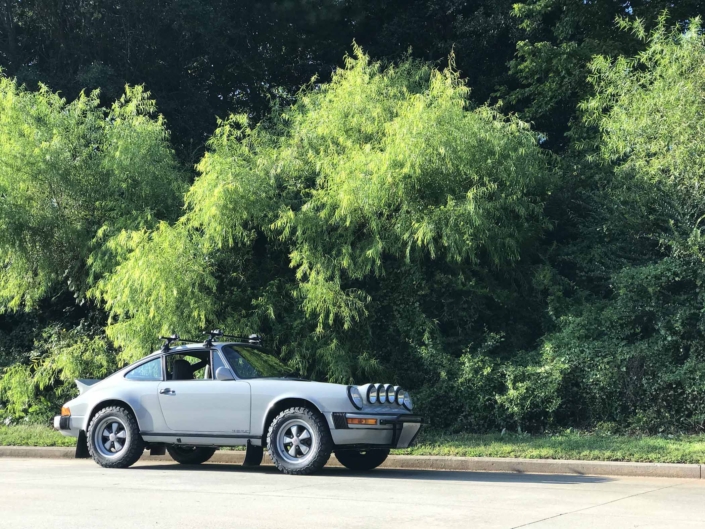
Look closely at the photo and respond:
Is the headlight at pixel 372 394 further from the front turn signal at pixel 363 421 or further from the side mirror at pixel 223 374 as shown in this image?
the side mirror at pixel 223 374

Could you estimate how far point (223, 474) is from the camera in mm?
10891

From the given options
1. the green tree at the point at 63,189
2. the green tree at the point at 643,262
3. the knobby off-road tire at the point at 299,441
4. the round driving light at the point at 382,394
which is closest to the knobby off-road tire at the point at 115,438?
the knobby off-road tire at the point at 299,441

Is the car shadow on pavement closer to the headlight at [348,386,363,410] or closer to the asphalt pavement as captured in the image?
the asphalt pavement

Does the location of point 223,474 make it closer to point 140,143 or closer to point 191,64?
point 140,143

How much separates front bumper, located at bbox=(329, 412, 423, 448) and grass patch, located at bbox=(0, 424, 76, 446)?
6.10 meters

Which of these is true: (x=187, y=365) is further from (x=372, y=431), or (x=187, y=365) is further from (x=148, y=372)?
(x=372, y=431)

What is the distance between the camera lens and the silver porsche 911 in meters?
10.2

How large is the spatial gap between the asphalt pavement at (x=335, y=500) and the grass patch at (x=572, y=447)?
0.91 metres

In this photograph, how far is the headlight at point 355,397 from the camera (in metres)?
10.2

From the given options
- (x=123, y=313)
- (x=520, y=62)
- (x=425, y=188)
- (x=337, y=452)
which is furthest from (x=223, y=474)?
(x=520, y=62)

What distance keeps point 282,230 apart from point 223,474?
215 inches

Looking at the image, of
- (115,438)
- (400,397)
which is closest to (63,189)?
(115,438)

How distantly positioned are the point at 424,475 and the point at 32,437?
766 cm

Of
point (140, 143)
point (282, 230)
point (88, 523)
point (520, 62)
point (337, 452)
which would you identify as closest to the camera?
point (88, 523)
